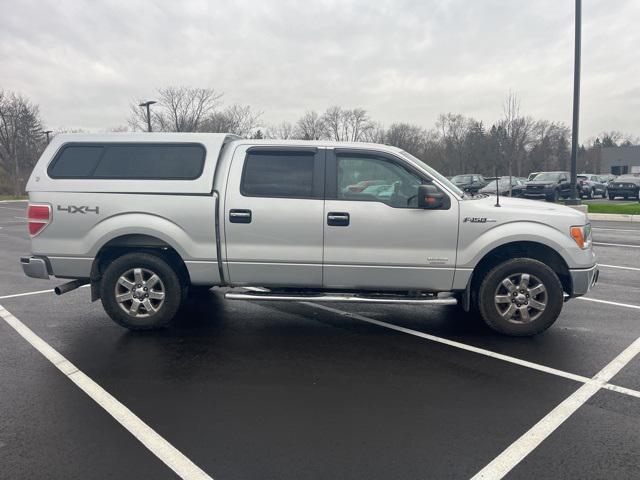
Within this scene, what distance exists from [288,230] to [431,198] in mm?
1482

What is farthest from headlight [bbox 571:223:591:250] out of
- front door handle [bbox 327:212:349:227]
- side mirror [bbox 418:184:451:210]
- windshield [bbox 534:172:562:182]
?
windshield [bbox 534:172:562:182]

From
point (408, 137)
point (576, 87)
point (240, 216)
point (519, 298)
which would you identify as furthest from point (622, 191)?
point (408, 137)

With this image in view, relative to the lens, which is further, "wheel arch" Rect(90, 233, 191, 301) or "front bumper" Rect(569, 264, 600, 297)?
"wheel arch" Rect(90, 233, 191, 301)

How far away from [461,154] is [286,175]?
225 feet

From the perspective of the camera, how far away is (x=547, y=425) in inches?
133

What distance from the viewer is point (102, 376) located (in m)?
4.27

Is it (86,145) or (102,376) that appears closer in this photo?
(102,376)

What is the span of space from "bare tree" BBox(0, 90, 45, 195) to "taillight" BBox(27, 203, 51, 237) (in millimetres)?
49051

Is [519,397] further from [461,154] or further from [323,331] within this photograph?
[461,154]

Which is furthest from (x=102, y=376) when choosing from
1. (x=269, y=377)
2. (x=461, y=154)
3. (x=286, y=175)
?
(x=461, y=154)

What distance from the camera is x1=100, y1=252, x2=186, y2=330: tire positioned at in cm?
537

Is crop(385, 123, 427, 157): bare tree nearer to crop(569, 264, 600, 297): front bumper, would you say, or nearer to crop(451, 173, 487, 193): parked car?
crop(451, 173, 487, 193): parked car

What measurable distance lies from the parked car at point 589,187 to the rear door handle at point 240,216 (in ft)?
103

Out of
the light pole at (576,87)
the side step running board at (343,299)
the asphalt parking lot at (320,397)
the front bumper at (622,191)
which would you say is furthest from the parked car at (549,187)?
the side step running board at (343,299)
